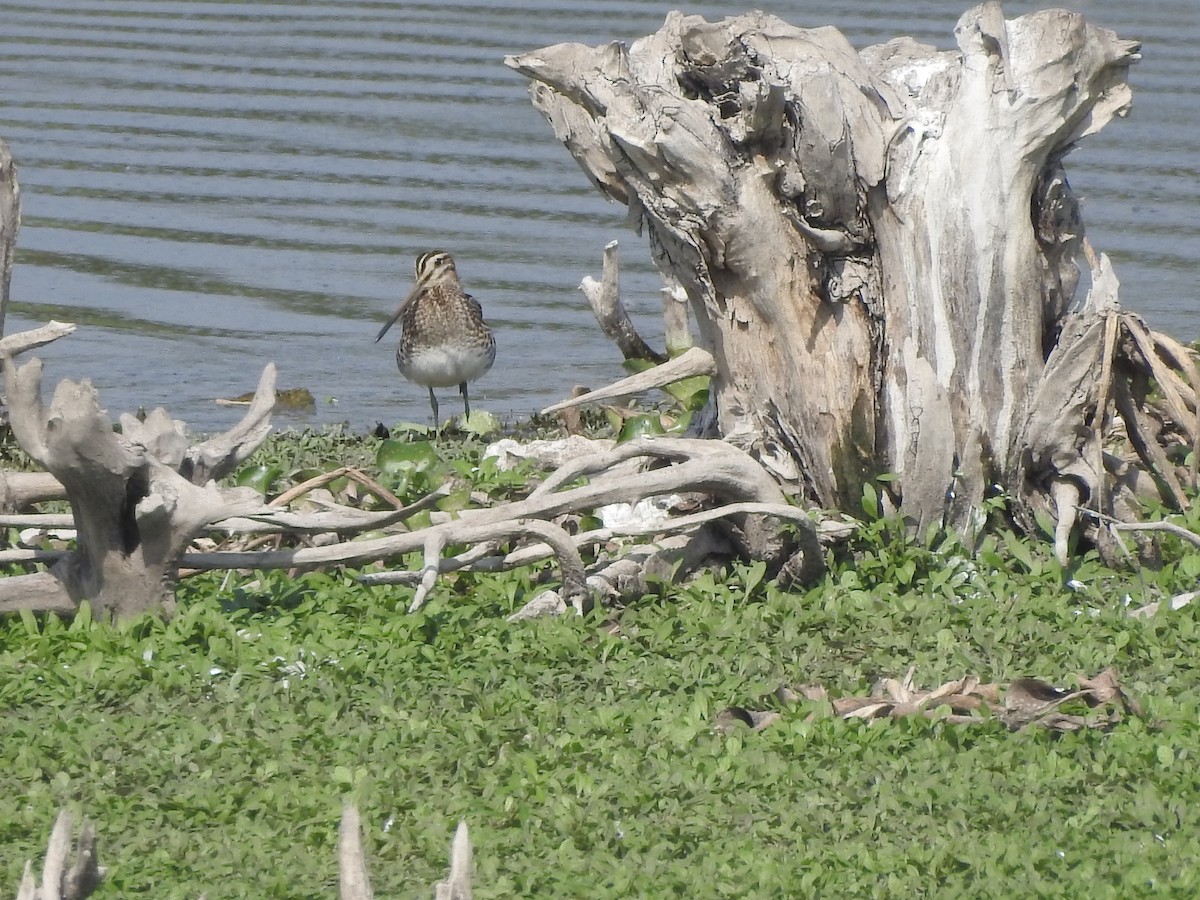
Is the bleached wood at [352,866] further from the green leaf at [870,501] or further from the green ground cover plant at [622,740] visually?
the green leaf at [870,501]

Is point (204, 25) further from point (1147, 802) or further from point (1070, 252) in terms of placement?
point (1147, 802)

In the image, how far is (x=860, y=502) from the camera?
23.1 feet

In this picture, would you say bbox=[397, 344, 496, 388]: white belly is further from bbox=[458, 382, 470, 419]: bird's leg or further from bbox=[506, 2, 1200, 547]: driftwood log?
bbox=[506, 2, 1200, 547]: driftwood log

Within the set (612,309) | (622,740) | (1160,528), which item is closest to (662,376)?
(1160,528)

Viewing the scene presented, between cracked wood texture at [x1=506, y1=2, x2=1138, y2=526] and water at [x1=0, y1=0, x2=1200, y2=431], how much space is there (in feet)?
13.6

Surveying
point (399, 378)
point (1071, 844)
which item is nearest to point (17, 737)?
point (1071, 844)

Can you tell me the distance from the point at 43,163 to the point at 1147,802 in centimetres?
1316

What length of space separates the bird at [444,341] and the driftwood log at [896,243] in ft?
12.8

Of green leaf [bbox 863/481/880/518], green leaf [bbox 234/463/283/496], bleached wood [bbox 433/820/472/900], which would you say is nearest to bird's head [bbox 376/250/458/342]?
green leaf [bbox 234/463/283/496]

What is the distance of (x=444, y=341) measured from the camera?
11008mm

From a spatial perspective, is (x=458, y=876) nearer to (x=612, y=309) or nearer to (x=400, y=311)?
(x=612, y=309)

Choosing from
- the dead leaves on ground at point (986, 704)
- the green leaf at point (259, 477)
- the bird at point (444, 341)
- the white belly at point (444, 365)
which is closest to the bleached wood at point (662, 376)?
the green leaf at point (259, 477)

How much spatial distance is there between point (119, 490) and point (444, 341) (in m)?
4.99

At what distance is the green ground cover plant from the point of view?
4816mm
